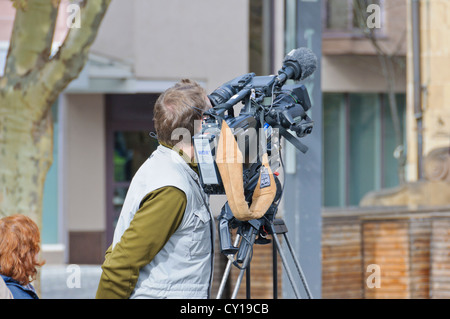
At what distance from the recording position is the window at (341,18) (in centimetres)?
1620

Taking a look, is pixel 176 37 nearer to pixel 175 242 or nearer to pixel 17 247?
pixel 17 247

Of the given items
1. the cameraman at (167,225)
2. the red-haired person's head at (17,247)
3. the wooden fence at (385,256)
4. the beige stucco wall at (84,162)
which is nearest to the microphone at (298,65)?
the cameraman at (167,225)

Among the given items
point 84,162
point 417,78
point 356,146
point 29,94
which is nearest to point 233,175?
point 29,94

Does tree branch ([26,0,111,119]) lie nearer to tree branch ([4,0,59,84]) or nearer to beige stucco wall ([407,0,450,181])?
tree branch ([4,0,59,84])

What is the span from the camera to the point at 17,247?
3117mm

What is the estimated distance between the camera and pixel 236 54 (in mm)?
12570

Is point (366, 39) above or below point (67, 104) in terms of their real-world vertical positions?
above

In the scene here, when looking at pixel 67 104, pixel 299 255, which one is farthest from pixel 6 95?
pixel 67 104

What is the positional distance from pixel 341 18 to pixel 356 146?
2.69 m

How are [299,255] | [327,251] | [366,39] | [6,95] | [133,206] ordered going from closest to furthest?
[133,206] < [299,255] < [6,95] < [327,251] < [366,39]

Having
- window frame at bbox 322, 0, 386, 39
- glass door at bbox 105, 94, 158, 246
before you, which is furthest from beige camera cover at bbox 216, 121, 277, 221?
window frame at bbox 322, 0, 386, 39

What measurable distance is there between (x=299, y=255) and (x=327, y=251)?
164cm

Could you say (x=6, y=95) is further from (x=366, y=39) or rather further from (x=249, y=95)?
(x=366, y=39)

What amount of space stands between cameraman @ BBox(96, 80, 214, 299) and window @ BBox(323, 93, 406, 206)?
13.6m
